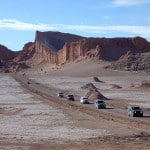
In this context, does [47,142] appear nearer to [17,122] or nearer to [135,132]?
[135,132]

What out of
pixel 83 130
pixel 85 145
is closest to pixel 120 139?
pixel 85 145

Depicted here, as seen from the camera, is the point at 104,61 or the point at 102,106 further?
the point at 104,61

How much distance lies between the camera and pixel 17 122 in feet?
128

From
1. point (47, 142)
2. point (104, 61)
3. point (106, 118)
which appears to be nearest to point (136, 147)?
point (47, 142)

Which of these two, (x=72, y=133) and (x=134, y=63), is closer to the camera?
(x=72, y=133)

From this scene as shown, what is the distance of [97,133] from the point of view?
3136 cm

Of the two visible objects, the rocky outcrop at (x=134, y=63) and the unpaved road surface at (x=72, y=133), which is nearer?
the unpaved road surface at (x=72, y=133)

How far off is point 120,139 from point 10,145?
5752 mm

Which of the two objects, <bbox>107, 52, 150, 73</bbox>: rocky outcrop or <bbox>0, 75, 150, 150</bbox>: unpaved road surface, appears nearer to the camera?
<bbox>0, 75, 150, 150</bbox>: unpaved road surface

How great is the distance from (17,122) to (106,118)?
7.17m

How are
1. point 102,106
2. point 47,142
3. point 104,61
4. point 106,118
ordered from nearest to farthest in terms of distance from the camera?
point 47,142, point 106,118, point 102,106, point 104,61

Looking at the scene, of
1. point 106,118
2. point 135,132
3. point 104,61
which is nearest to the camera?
point 135,132

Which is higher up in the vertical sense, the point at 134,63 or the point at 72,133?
the point at 134,63

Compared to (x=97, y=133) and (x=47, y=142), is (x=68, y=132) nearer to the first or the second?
(x=97, y=133)
